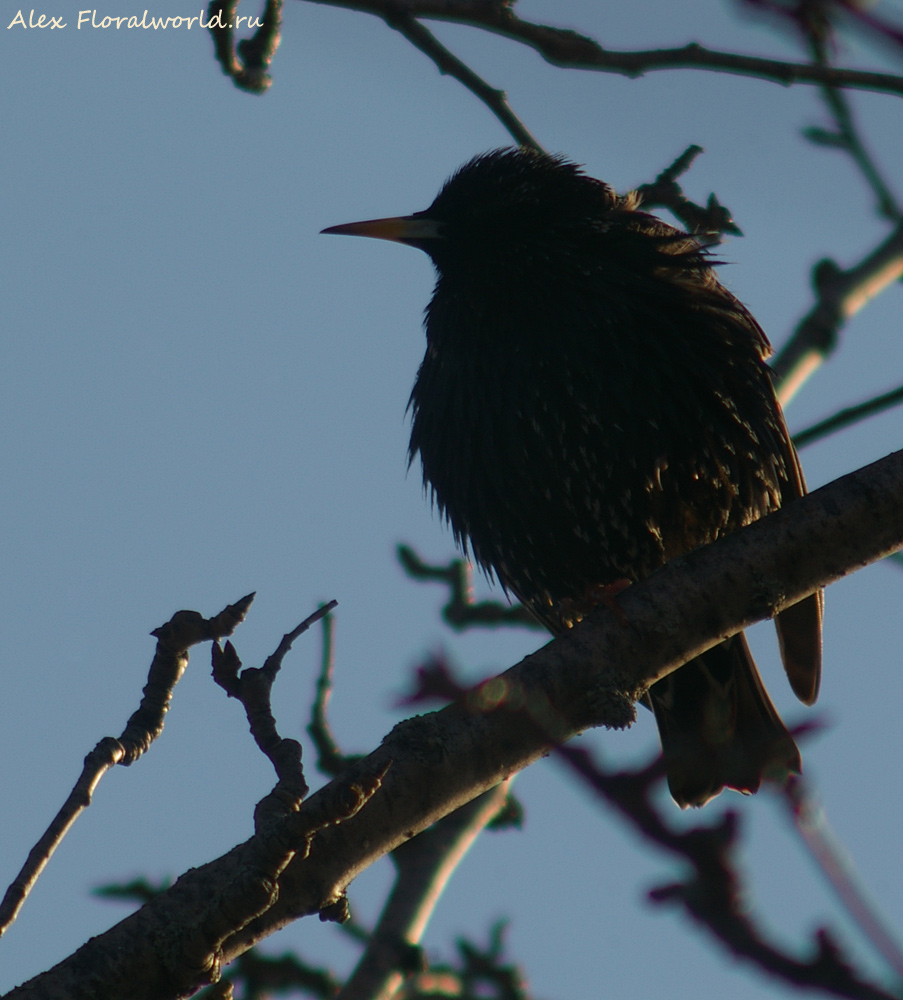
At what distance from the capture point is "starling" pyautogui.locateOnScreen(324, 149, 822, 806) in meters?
4.01

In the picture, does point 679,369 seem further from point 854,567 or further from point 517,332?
point 854,567

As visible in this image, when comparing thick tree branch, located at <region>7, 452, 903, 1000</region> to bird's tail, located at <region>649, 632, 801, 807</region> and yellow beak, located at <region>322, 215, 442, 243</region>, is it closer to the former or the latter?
bird's tail, located at <region>649, 632, 801, 807</region>

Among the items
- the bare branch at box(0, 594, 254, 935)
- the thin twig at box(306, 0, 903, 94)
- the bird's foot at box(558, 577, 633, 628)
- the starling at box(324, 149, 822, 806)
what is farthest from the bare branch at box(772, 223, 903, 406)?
the bare branch at box(0, 594, 254, 935)

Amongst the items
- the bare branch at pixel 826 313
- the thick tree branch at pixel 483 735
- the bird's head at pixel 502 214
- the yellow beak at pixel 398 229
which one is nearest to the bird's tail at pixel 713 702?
the bare branch at pixel 826 313

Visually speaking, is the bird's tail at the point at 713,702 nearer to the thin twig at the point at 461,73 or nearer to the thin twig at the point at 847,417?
the thin twig at the point at 847,417

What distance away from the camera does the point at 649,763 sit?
1349 millimetres

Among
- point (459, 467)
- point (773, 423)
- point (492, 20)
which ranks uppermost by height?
point (492, 20)

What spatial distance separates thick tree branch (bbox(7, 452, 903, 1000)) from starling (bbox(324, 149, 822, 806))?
40.6 inches

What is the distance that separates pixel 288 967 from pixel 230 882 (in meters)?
1.84

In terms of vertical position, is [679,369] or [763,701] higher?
[679,369]

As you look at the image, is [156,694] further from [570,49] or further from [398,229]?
[398,229]

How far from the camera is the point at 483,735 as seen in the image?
8.15 ft

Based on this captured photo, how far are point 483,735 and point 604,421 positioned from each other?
5.66 ft

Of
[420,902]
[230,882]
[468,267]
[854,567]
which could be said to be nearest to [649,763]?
[230,882]
